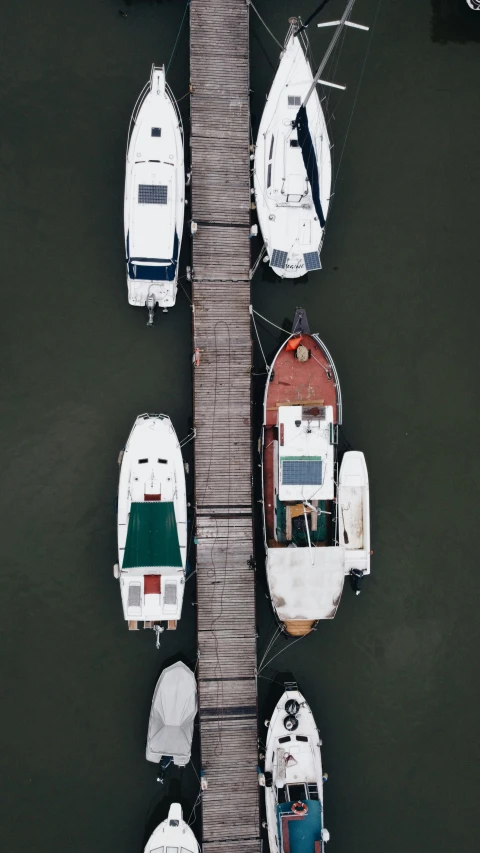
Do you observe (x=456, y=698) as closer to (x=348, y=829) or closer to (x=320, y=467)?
(x=348, y=829)

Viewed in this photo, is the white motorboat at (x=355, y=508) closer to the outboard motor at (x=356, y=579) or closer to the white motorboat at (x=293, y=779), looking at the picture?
the outboard motor at (x=356, y=579)

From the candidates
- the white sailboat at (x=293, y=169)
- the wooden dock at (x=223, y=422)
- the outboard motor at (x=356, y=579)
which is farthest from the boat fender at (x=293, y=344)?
the outboard motor at (x=356, y=579)

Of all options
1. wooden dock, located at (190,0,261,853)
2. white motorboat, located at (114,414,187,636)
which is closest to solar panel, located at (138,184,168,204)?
wooden dock, located at (190,0,261,853)

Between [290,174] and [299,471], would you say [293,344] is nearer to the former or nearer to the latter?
[299,471]

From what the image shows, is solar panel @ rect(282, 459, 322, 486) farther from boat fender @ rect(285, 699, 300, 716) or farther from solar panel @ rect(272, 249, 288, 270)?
boat fender @ rect(285, 699, 300, 716)

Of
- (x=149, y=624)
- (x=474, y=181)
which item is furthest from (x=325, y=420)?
(x=474, y=181)

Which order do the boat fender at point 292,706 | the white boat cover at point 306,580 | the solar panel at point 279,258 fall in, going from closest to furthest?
the white boat cover at point 306,580 < the boat fender at point 292,706 < the solar panel at point 279,258

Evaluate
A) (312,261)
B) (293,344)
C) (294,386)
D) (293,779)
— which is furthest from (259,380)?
(293,779)
